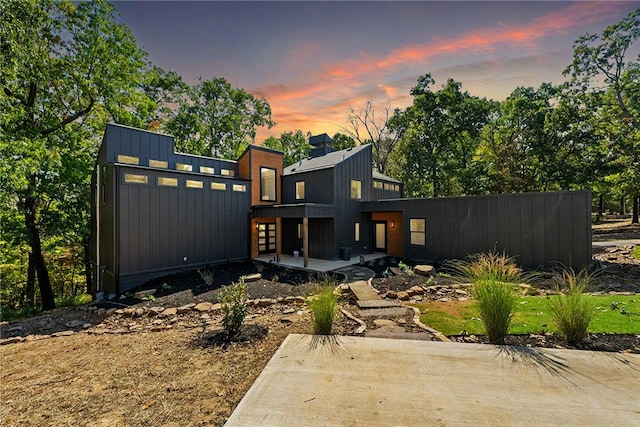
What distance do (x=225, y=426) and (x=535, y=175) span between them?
22454 millimetres

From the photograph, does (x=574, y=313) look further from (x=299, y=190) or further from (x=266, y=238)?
(x=266, y=238)

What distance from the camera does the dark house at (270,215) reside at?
28.5 ft

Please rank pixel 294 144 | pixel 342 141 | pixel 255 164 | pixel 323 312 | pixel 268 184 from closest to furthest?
pixel 323 312, pixel 255 164, pixel 268 184, pixel 294 144, pixel 342 141

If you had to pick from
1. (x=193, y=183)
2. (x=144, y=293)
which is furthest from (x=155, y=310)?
(x=193, y=183)

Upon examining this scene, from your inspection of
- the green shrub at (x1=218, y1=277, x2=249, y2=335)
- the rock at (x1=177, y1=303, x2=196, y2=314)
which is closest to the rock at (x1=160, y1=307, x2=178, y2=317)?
the rock at (x1=177, y1=303, x2=196, y2=314)

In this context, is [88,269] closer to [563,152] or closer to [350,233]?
[350,233]

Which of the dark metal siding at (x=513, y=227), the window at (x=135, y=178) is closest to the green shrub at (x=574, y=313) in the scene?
the dark metal siding at (x=513, y=227)

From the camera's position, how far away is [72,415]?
101 inches

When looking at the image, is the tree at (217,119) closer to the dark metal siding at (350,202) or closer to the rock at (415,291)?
the dark metal siding at (350,202)

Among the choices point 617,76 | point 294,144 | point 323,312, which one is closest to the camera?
point 323,312

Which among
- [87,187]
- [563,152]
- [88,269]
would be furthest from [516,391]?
[563,152]

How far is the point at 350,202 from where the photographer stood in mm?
13297

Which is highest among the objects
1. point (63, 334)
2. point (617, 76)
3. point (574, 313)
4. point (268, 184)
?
point (617, 76)

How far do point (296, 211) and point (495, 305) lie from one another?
820cm
